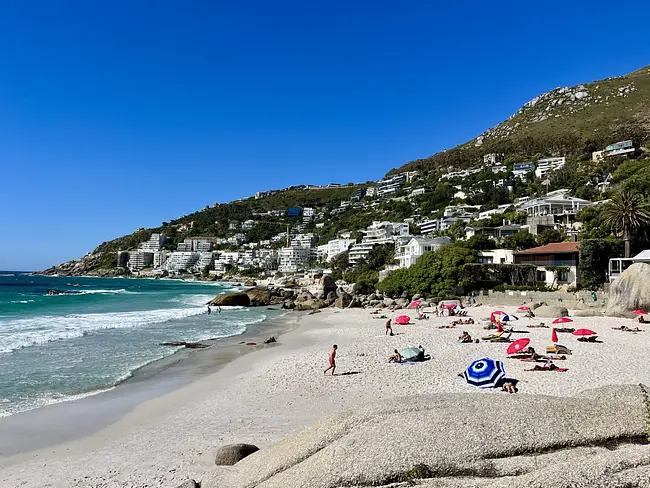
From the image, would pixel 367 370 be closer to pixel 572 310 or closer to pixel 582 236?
pixel 572 310

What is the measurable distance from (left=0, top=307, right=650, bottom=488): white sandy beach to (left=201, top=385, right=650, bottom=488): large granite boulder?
1083mm

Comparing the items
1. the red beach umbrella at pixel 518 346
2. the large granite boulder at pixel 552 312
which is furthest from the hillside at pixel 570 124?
the red beach umbrella at pixel 518 346

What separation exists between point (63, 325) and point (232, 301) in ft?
66.8

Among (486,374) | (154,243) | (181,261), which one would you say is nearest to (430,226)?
(486,374)

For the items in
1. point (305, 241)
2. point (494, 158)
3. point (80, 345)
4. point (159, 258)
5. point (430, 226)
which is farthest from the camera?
point (159, 258)

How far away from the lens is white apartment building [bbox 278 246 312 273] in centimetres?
12875

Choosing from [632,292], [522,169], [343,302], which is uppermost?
[522,169]

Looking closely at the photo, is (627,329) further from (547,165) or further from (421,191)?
(421,191)

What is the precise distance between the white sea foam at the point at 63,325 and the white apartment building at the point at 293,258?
8482 centimetres

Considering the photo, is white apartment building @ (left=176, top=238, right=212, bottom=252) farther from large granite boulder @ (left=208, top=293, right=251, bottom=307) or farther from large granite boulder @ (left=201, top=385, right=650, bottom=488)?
large granite boulder @ (left=201, top=385, right=650, bottom=488)

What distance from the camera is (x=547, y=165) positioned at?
107 metres

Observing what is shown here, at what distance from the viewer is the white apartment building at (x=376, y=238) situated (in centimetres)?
9407

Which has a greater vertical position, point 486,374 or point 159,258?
point 159,258

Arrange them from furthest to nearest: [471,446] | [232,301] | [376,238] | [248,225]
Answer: [248,225] → [376,238] → [232,301] → [471,446]
